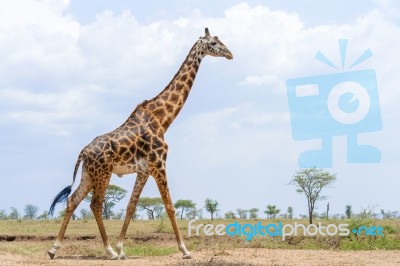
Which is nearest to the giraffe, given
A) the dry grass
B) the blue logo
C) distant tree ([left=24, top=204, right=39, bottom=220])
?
the dry grass

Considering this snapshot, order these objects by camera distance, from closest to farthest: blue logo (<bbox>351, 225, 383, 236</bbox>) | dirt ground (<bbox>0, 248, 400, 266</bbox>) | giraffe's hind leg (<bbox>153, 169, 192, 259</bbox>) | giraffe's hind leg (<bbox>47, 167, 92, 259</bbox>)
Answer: dirt ground (<bbox>0, 248, 400, 266</bbox>) → giraffe's hind leg (<bbox>153, 169, 192, 259</bbox>) → giraffe's hind leg (<bbox>47, 167, 92, 259</bbox>) → blue logo (<bbox>351, 225, 383, 236</bbox>)

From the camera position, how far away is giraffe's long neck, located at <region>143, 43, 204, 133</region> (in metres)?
12.0

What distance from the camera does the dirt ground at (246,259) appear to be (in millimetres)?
10547

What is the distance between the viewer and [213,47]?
12.3 meters

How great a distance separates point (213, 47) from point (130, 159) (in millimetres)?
2952

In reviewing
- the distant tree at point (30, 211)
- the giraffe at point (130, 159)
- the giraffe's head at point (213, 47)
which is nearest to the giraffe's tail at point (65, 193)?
the giraffe at point (130, 159)

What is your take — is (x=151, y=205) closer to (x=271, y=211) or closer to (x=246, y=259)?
(x=271, y=211)

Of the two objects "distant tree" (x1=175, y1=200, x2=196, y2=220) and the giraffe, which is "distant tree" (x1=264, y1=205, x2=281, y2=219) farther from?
the giraffe

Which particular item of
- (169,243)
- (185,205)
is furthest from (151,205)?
(169,243)

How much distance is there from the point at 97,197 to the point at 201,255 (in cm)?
244

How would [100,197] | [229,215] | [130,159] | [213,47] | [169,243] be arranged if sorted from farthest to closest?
[229,215] → [169,243] → [213,47] → [100,197] → [130,159]

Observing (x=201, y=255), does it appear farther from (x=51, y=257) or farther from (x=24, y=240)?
(x=24, y=240)

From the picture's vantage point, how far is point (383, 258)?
1192 centimetres

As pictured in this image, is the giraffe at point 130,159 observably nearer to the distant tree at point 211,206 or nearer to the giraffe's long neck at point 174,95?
the giraffe's long neck at point 174,95
